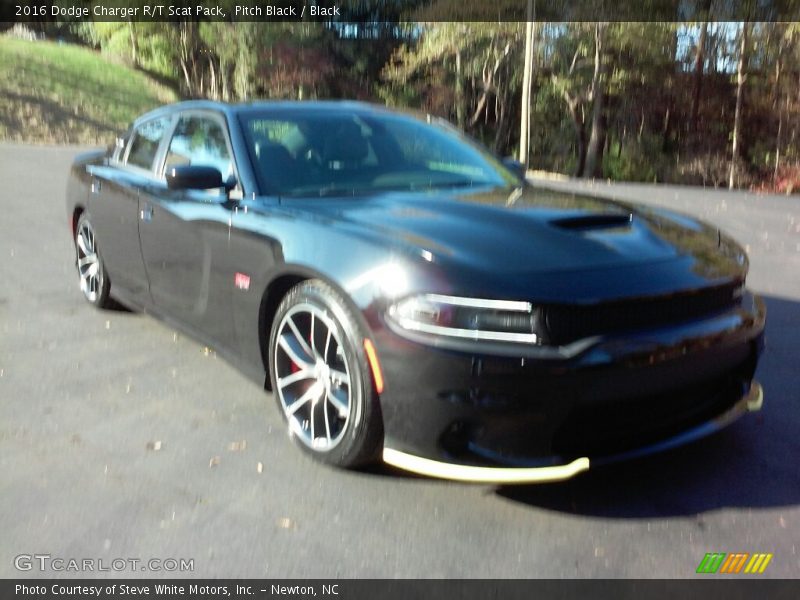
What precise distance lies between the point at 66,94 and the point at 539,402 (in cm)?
3856

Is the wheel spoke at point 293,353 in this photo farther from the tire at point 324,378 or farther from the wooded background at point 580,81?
the wooded background at point 580,81

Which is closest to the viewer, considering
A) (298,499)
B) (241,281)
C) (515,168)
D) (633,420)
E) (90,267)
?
(633,420)

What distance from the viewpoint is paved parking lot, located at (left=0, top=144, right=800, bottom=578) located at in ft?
8.89

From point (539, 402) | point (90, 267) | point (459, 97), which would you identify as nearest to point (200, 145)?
point (90, 267)

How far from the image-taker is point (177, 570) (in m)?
2.65

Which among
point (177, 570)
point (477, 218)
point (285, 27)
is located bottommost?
point (177, 570)

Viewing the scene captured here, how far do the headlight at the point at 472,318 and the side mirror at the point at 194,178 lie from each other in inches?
58.3

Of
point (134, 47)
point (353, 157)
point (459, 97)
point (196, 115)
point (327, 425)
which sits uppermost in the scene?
point (134, 47)

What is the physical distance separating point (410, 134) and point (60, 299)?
3.38 m

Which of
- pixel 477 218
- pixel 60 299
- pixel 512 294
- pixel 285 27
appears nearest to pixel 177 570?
pixel 512 294

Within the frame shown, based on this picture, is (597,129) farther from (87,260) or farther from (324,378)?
(324,378)

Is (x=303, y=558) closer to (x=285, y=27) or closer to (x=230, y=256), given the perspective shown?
(x=230, y=256)

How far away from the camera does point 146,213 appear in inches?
182

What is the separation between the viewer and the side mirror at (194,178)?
12.4ft
